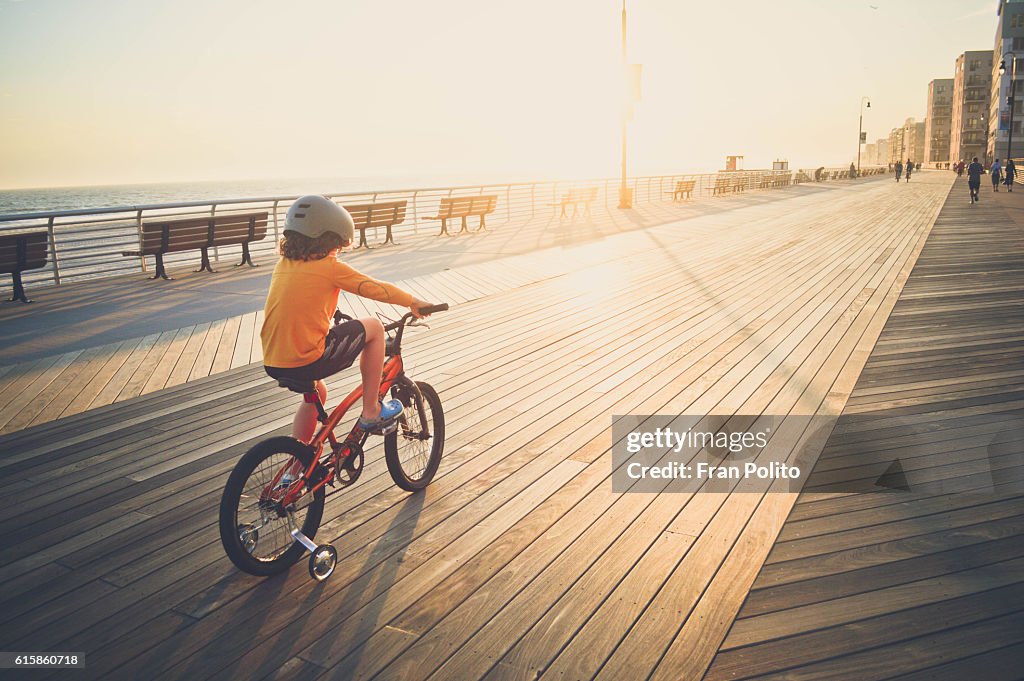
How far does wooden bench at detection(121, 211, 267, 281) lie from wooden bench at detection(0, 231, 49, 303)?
1.46m

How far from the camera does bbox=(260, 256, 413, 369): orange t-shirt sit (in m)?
3.14

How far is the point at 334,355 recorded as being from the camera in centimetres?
325

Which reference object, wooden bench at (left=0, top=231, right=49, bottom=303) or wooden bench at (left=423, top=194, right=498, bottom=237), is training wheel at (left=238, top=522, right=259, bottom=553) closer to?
wooden bench at (left=0, top=231, right=49, bottom=303)

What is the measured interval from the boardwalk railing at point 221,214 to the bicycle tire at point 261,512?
322 inches

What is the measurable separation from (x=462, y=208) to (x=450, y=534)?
49.9ft

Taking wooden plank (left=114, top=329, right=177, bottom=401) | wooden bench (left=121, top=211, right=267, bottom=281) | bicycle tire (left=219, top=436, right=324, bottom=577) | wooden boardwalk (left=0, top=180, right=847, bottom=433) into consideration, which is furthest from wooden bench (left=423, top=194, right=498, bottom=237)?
bicycle tire (left=219, top=436, right=324, bottom=577)

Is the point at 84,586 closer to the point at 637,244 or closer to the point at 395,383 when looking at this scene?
the point at 395,383

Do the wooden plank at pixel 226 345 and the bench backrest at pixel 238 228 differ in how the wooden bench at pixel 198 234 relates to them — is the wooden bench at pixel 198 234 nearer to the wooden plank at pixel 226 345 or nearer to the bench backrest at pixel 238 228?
the bench backrest at pixel 238 228

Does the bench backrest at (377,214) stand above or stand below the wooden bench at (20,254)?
above

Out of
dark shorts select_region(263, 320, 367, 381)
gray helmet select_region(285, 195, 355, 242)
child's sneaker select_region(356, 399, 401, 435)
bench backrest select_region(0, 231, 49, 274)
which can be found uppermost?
gray helmet select_region(285, 195, 355, 242)

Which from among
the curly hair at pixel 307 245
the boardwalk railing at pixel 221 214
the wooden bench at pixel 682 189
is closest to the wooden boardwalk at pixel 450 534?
the curly hair at pixel 307 245

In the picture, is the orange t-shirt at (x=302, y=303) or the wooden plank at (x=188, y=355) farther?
the wooden plank at (x=188, y=355)

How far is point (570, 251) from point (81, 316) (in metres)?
8.31

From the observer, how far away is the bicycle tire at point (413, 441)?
12.5 ft
